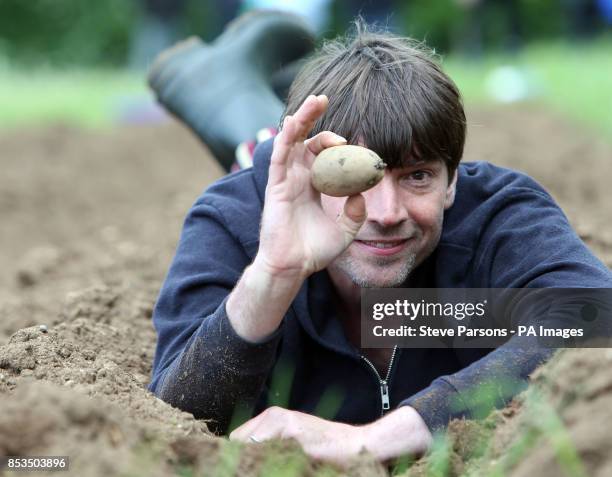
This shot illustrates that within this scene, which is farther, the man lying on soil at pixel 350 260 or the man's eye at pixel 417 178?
the man's eye at pixel 417 178

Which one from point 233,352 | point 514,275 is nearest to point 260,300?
point 233,352

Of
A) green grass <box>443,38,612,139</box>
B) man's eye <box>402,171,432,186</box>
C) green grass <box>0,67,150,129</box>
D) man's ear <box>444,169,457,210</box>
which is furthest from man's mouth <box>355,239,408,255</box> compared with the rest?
green grass <box>0,67,150,129</box>

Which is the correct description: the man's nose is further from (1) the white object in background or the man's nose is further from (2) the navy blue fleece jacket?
(1) the white object in background

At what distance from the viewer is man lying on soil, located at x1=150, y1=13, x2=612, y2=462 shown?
95.0 inches

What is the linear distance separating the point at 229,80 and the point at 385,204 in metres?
2.28

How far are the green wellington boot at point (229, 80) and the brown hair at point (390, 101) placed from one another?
1580mm

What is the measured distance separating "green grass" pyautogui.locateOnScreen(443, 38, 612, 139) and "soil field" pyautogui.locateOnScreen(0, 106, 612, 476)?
1.80 meters

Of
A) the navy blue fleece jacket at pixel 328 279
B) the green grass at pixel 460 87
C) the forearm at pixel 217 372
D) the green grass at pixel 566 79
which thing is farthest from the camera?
the green grass at pixel 460 87

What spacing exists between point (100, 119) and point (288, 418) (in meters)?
8.86

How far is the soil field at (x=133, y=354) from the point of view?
196 cm

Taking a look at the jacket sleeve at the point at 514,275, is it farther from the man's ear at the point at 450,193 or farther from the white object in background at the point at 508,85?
the white object in background at the point at 508,85

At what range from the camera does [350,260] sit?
2775 mm

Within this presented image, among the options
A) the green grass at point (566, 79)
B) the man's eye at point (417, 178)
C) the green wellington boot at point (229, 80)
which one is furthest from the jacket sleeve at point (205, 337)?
the green grass at point (566, 79)

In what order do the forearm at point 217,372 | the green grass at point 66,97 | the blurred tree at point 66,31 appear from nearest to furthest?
1. the forearm at point 217,372
2. the green grass at point 66,97
3. the blurred tree at point 66,31
